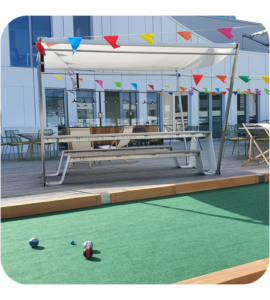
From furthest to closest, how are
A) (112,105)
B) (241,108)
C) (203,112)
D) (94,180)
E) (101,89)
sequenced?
1. (241,108)
2. (203,112)
3. (112,105)
4. (101,89)
5. (94,180)

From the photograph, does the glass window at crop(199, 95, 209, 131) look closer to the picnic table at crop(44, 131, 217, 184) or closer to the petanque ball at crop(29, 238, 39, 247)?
the picnic table at crop(44, 131, 217, 184)

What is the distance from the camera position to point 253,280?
174cm

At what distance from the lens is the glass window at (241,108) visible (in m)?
16.7

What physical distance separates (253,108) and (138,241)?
16.4 meters

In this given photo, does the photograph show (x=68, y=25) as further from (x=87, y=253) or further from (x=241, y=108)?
(x=87, y=253)

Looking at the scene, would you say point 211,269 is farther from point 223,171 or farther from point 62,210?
point 223,171

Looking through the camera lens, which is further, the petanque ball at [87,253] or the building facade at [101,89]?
the building facade at [101,89]

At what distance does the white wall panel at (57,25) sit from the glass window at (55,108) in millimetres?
2307

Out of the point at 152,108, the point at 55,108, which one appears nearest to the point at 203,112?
the point at 152,108

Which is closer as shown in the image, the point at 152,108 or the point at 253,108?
the point at 152,108

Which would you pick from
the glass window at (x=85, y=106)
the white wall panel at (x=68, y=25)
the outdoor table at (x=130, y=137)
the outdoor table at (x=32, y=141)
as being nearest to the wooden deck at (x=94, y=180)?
the outdoor table at (x=130, y=137)

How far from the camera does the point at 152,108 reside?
572 inches

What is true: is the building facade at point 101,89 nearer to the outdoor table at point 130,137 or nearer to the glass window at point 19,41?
the glass window at point 19,41
